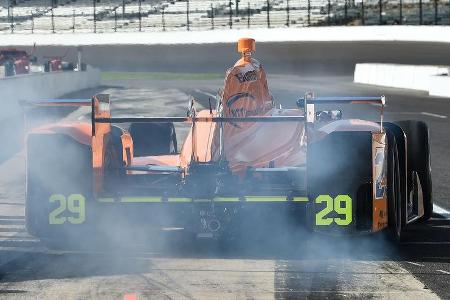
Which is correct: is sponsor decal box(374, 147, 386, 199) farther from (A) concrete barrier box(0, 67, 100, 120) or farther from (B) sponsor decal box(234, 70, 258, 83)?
(A) concrete barrier box(0, 67, 100, 120)

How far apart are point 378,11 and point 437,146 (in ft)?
137

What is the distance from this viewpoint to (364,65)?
5812 cm

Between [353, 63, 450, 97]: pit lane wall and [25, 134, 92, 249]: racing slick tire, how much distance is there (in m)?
34.4

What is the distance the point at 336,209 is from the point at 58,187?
2366mm

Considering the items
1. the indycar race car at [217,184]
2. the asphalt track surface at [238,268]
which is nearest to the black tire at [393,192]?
the indycar race car at [217,184]

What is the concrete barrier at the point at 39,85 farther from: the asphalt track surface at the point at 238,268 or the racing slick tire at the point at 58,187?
the asphalt track surface at the point at 238,268

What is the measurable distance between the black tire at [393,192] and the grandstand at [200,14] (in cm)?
4622

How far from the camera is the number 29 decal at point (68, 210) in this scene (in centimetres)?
865

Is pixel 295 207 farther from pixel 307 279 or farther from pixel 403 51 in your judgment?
pixel 403 51

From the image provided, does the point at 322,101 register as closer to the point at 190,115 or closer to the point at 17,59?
the point at 190,115

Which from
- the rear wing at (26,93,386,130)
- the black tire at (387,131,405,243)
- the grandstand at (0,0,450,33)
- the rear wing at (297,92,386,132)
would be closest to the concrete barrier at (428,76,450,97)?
the grandstand at (0,0,450,33)

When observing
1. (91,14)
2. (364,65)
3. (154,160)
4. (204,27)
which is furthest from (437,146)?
(91,14)

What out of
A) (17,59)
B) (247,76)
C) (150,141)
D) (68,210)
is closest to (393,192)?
(247,76)

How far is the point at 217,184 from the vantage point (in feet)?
28.2
